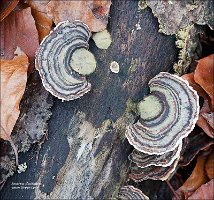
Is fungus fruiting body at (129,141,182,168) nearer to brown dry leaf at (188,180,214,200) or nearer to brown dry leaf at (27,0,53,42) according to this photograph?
brown dry leaf at (188,180,214,200)

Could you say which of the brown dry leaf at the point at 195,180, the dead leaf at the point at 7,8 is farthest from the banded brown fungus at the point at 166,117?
the dead leaf at the point at 7,8

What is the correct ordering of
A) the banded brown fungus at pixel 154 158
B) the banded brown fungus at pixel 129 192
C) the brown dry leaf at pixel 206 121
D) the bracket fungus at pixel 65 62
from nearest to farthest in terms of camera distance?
the bracket fungus at pixel 65 62
the banded brown fungus at pixel 154 158
the banded brown fungus at pixel 129 192
the brown dry leaf at pixel 206 121

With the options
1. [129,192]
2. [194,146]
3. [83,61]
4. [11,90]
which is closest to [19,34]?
[11,90]

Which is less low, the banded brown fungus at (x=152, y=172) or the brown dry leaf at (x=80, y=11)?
the brown dry leaf at (x=80, y=11)

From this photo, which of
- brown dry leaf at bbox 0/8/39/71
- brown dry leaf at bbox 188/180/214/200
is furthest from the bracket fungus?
brown dry leaf at bbox 188/180/214/200

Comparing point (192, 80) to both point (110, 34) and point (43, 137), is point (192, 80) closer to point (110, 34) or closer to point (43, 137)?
point (110, 34)

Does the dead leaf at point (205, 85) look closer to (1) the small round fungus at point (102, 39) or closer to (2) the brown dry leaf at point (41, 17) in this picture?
(1) the small round fungus at point (102, 39)

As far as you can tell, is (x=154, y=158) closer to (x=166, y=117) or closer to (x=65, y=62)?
(x=166, y=117)
